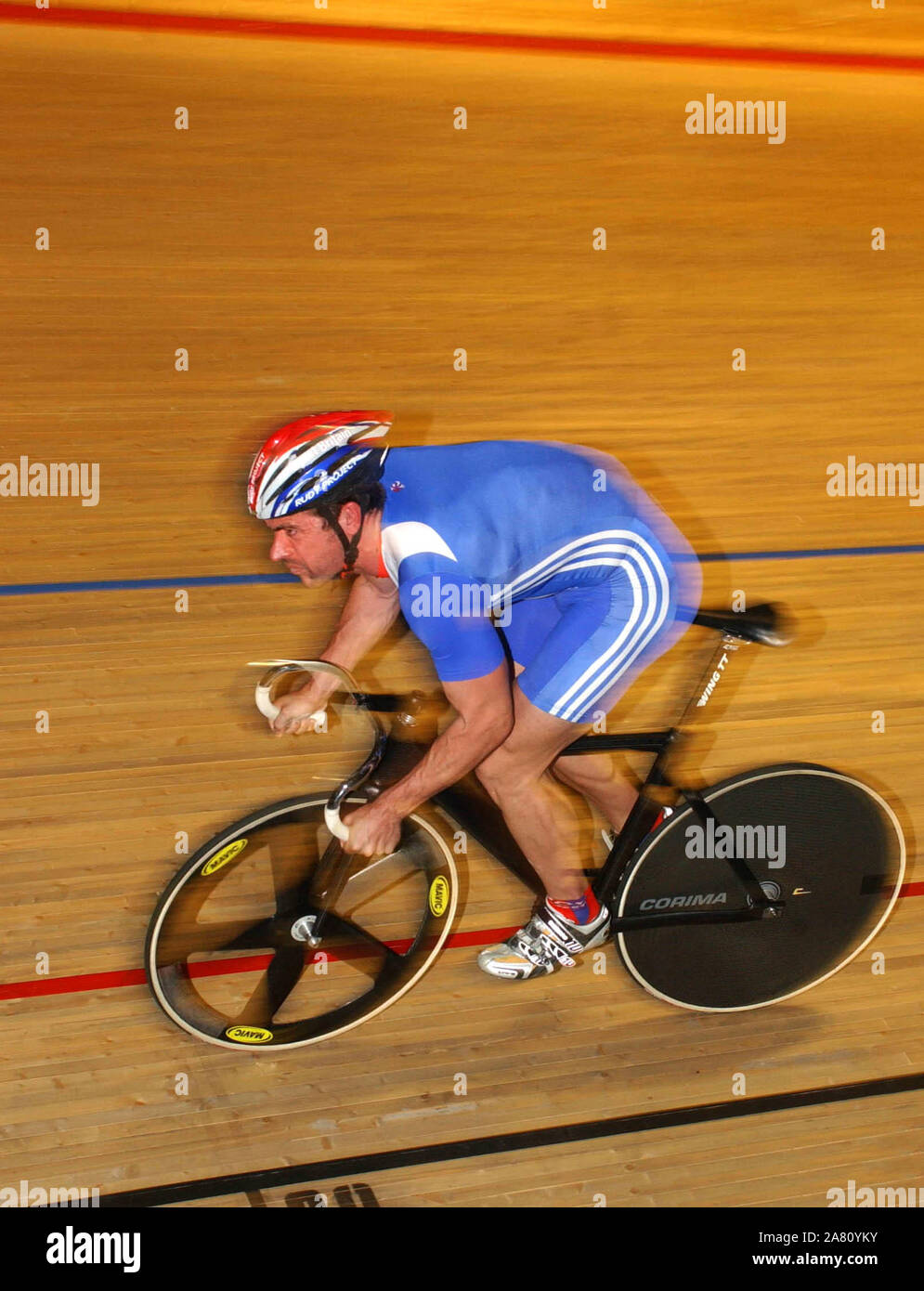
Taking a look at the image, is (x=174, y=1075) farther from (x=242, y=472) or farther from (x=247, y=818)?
(x=242, y=472)

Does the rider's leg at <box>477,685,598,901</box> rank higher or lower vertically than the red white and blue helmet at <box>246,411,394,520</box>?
lower

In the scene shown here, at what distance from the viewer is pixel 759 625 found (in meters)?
2.05

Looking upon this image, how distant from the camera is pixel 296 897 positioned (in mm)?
2297

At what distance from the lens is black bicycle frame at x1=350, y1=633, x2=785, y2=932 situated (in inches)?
82.6

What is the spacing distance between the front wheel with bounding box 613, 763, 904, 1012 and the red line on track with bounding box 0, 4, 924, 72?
3.53 meters

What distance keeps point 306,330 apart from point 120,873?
6.41 ft

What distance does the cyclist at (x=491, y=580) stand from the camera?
1.87 metres

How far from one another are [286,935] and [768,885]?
3.32 ft

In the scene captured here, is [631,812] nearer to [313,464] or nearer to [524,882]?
[524,882]

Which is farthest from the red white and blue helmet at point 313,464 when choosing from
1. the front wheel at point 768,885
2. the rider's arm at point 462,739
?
the front wheel at point 768,885

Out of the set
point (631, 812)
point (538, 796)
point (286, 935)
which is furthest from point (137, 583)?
point (631, 812)

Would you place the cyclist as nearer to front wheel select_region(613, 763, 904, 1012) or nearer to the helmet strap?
the helmet strap

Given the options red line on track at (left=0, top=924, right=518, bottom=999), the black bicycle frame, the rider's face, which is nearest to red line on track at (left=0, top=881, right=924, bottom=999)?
red line on track at (left=0, top=924, right=518, bottom=999)

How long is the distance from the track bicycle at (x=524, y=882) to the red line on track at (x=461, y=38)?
3322 mm
